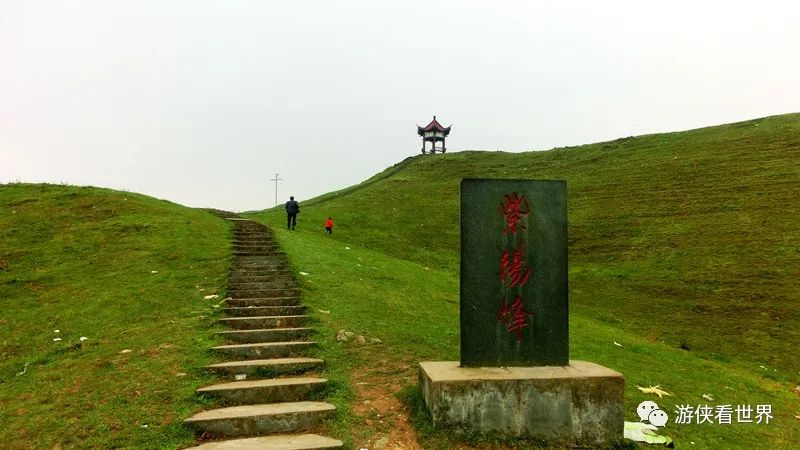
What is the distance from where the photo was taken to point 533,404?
22.8 ft

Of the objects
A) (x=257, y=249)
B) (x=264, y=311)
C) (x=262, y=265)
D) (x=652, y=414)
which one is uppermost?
(x=257, y=249)

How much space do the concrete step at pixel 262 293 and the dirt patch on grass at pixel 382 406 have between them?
4540 mm

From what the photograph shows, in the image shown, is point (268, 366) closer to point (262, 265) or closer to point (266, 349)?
point (266, 349)

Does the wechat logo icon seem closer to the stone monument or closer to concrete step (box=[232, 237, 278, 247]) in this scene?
the stone monument

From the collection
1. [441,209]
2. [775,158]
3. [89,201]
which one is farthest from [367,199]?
[775,158]

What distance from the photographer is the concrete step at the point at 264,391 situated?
25.2 feet

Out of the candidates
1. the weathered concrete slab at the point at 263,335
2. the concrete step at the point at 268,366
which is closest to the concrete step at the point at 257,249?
the weathered concrete slab at the point at 263,335

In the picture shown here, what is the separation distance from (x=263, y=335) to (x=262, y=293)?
3.22 meters

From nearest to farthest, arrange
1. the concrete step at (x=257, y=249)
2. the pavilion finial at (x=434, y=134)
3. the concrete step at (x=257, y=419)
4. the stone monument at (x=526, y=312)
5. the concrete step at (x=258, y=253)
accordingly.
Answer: the concrete step at (x=257, y=419)
the stone monument at (x=526, y=312)
the concrete step at (x=258, y=253)
the concrete step at (x=257, y=249)
the pavilion finial at (x=434, y=134)

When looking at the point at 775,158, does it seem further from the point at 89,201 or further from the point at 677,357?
the point at 89,201

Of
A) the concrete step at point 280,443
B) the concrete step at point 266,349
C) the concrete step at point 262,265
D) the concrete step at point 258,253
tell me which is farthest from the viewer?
the concrete step at point 258,253

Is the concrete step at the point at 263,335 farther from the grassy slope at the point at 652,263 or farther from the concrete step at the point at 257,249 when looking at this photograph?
the concrete step at the point at 257,249

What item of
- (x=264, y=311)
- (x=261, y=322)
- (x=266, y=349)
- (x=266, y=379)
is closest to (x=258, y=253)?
(x=264, y=311)

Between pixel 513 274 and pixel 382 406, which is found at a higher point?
pixel 513 274
